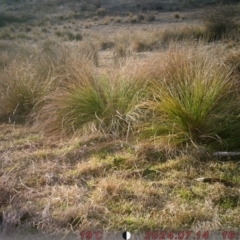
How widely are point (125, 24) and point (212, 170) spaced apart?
20513mm

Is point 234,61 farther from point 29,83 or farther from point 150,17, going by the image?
point 150,17

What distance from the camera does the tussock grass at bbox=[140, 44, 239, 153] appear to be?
530cm

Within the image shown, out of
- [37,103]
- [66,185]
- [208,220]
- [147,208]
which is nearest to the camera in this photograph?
[208,220]

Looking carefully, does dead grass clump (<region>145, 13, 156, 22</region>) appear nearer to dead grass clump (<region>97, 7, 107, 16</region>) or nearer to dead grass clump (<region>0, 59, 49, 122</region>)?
dead grass clump (<region>97, 7, 107, 16</region>)

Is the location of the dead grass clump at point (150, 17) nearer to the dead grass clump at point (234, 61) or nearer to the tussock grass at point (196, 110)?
the dead grass clump at point (234, 61)

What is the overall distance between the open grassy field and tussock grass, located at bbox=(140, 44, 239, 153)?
0.5 inches

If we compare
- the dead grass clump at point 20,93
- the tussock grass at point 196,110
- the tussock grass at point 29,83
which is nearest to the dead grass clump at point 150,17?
the tussock grass at point 29,83

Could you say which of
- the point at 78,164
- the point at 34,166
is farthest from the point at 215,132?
the point at 34,166

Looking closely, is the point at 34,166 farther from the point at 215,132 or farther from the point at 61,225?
the point at 215,132

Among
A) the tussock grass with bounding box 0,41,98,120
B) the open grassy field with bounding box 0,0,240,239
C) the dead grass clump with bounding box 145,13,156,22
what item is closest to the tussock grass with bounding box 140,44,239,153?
the open grassy field with bounding box 0,0,240,239

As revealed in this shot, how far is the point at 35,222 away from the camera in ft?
12.5

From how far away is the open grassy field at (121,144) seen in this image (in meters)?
3.84

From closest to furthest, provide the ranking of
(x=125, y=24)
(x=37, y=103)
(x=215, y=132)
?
1. (x=215, y=132)
2. (x=37, y=103)
3. (x=125, y=24)

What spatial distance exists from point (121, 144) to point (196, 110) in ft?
3.39
